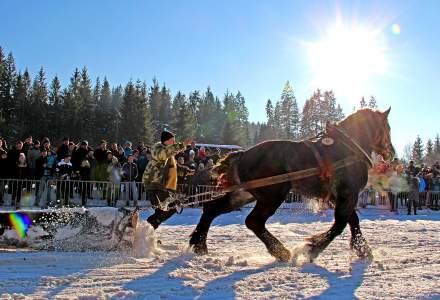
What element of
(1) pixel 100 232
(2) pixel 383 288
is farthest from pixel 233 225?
(2) pixel 383 288

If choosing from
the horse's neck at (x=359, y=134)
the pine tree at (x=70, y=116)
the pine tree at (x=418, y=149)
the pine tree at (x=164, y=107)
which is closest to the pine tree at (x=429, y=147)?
the pine tree at (x=418, y=149)

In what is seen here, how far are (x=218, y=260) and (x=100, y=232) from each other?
205cm

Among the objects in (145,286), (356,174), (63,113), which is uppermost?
(63,113)

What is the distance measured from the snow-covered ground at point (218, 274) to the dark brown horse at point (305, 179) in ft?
1.12

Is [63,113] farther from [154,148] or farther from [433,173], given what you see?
[154,148]

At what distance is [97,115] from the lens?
63969 mm

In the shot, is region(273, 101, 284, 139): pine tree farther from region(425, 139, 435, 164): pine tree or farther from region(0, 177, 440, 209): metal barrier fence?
region(0, 177, 440, 209): metal barrier fence

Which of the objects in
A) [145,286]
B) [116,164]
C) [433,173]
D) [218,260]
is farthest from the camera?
[433,173]

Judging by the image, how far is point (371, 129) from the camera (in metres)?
7.89

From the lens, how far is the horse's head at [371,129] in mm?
7828

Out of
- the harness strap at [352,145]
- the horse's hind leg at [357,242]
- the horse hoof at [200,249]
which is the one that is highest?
the harness strap at [352,145]

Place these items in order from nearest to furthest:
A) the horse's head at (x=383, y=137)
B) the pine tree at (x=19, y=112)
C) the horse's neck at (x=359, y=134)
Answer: the horse's neck at (x=359, y=134), the horse's head at (x=383, y=137), the pine tree at (x=19, y=112)

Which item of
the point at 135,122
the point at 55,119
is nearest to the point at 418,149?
the point at 135,122

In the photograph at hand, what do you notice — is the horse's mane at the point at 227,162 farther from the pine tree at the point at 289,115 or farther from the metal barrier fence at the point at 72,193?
the pine tree at the point at 289,115
